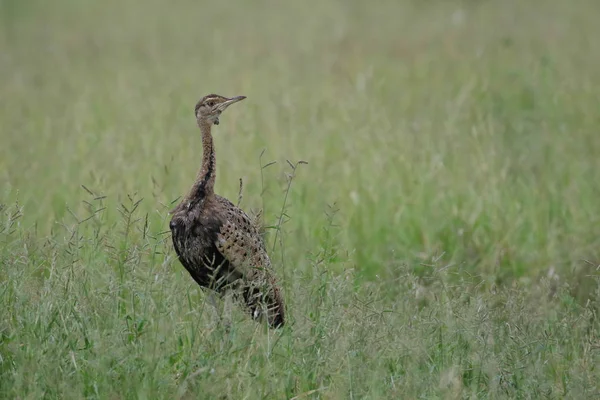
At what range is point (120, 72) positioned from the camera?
1174 centimetres

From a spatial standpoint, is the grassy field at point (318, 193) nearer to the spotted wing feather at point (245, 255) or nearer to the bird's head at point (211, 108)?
the spotted wing feather at point (245, 255)

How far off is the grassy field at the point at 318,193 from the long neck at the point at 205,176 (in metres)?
0.26

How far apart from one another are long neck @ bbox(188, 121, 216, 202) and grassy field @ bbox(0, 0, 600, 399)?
26 centimetres

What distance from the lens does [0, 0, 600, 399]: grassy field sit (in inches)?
165

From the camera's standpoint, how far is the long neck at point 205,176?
16.9 feet

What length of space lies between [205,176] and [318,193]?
2.41m

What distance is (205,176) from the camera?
517 centimetres

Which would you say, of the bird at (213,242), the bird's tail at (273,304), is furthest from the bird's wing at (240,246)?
the bird's tail at (273,304)

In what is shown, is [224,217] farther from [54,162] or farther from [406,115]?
[406,115]

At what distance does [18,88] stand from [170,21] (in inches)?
210

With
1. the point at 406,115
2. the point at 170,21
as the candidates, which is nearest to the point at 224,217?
the point at 406,115

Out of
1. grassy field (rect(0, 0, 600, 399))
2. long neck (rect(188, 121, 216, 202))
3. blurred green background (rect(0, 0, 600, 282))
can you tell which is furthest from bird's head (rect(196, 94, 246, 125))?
blurred green background (rect(0, 0, 600, 282))

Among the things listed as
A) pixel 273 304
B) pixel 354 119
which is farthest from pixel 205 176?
pixel 354 119

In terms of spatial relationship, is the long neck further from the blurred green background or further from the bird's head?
the blurred green background
